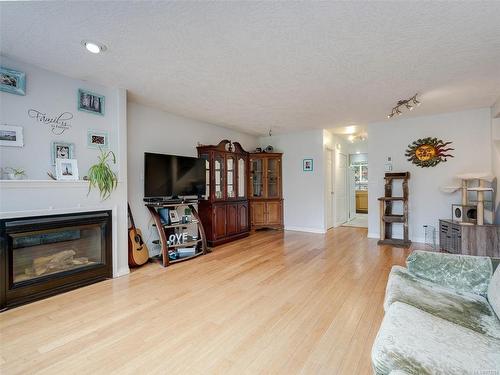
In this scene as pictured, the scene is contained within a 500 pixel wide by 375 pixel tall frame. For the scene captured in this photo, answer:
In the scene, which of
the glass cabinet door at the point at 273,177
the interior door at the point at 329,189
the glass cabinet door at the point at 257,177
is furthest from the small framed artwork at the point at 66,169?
the interior door at the point at 329,189

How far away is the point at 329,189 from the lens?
618cm

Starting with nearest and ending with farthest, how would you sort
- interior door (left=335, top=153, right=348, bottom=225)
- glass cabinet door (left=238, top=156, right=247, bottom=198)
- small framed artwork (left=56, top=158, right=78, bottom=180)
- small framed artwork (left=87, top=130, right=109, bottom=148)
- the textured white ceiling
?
the textured white ceiling
small framed artwork (left=56, top=158, right=78, bottom=180)
small framed artwork (left=87, top=130, right=109, bottom=148)
glass cabinet door (left=238, top=156, right=247, bottom=198)
interior door (left=335, top=153, right=348, bottom=225)

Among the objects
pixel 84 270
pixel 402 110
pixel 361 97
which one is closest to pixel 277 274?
pixel 84 270

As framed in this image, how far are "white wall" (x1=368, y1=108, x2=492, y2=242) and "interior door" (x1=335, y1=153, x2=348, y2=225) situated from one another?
1419 mm

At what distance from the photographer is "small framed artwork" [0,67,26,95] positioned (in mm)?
2461

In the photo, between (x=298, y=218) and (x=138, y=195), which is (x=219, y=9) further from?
(x=298, y=218)

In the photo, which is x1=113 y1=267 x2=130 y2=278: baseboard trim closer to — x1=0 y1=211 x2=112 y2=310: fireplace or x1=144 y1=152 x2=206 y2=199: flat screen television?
x1=0 y1=211 x2=112 y2=310: fireplace

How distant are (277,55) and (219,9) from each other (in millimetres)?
805

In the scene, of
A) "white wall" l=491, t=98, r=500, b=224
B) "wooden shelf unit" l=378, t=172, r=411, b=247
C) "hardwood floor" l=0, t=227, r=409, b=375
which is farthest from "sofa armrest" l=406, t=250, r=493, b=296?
"white wall" l=491, t=98, r=500, b=224

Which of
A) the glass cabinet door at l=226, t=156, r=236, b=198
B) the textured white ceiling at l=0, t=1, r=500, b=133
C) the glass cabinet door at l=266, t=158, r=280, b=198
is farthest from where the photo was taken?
the glass cabinet door at l=266, t=158, r=280, b=198

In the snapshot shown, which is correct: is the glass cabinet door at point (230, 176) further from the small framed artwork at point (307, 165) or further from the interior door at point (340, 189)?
the interior door at point (340, 189)

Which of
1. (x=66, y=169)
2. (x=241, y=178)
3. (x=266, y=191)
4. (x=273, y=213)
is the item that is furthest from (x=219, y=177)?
(x=66, y=169)

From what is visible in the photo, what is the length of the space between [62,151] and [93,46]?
130cm

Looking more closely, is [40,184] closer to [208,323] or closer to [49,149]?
[49,149]
